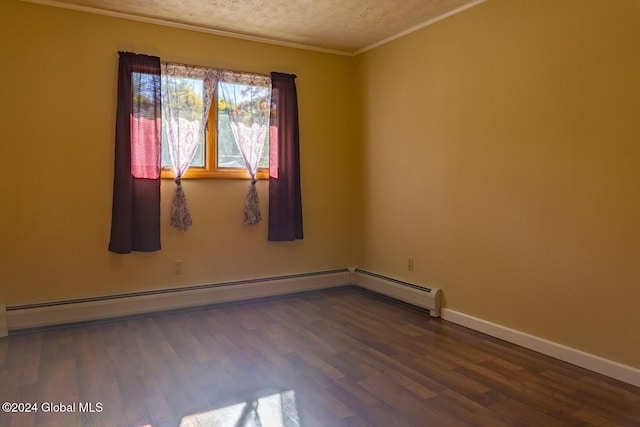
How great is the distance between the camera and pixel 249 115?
4.23 meters

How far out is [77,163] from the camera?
3570 millimetres

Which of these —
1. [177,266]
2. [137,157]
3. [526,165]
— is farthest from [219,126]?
[526,165]

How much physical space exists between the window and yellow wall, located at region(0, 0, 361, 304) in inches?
4.8

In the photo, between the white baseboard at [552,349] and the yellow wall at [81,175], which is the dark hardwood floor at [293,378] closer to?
the white baseboard at [552,349]

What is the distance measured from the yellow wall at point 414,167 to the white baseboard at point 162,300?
9 centimetres

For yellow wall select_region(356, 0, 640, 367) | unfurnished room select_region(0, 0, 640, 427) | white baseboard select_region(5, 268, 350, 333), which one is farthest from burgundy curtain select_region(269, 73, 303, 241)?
yellow wall select_region(356, 0, 640, 367)

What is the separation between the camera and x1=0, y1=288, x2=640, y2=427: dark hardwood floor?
2174 millimetres

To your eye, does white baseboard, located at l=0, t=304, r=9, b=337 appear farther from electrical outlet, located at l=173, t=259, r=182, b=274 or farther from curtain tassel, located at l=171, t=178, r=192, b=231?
curtain tassel, located at l=171, t=178, r=192, b=231

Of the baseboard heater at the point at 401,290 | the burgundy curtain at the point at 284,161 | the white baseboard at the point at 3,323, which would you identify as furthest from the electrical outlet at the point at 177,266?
the baseboard heater at the point at 401,290

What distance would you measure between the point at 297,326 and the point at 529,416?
179 centimetres

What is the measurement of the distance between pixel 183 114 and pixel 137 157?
549 millimetres

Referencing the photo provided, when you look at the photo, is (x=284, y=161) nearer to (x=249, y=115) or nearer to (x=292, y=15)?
(x=249, y=115)

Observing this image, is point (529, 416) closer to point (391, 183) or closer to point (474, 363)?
point (474, 363)

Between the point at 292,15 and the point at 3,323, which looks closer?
the point at 3,323
